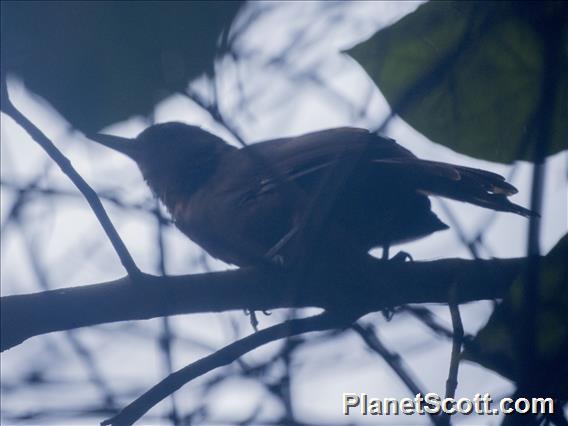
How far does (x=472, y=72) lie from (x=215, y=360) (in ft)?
2.76

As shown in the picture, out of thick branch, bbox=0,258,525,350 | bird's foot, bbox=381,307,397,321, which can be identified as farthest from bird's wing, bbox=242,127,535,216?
bird's foot, bbox=381,307,397,321

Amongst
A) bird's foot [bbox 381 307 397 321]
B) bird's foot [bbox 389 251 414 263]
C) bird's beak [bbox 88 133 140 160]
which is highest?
bird's beak [bbox 88 133 140 160]

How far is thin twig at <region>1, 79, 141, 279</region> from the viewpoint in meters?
1.83

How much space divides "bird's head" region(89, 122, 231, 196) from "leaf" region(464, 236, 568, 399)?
6.75 ft

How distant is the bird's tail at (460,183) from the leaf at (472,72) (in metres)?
0.47

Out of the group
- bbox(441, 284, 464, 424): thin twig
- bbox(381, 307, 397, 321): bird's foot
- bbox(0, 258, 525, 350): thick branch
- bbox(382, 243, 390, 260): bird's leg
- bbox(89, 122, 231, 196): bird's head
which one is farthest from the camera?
bbox(89, 122, 231, 196): bird's head

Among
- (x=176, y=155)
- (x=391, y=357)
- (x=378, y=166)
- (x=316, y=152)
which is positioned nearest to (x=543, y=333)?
(x=391, y=357)

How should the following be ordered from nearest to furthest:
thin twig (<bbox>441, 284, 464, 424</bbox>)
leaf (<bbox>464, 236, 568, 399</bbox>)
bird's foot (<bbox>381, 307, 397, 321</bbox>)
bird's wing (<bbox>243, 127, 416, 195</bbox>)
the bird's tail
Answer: leaf (<bbox>464, 236, 568, 399</bbox>) < thin twig (<bbox>441, 284, 464, 424</bbox>) < bird's foot (<bbox>381, 307, 397, 321</bbox>) < the bird's tail < bird's wing (<bbox>243, 127, 416, 195</bbox>)

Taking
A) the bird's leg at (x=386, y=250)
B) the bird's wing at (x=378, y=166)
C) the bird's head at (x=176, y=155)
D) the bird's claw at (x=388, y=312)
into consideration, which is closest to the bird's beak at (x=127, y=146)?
the bird's head at (x=176, y=155)

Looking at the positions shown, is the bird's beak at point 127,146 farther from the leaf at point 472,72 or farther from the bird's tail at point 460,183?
the leaf at point 472,72

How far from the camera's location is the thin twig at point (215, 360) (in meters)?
1.68

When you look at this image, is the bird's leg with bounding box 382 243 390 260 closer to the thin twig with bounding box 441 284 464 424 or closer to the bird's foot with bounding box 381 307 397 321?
the bird's foot with bounding box 381 307 397 321

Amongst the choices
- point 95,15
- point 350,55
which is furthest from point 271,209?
point 95,15

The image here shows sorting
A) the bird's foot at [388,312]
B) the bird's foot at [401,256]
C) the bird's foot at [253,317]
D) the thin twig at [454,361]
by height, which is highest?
the bird's foot at [401,256]
